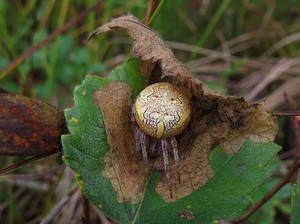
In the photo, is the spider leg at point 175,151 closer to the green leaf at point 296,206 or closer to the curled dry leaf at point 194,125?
the curled dry leaf at point 194,125

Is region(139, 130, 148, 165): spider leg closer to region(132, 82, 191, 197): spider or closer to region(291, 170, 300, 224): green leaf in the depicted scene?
region(132, 82, 191, 197): spider

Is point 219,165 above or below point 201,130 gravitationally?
below

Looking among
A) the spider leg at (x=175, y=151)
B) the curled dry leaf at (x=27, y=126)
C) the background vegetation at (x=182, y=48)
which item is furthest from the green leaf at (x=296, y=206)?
the background vegetation at (x=182, y=48)

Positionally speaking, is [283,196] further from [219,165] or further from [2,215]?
[2,215]

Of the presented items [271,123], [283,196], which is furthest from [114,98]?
[283,196]

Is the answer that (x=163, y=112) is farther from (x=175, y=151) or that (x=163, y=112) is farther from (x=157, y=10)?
(x=157, y=10)

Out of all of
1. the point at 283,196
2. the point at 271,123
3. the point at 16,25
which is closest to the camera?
the point at 271,123
